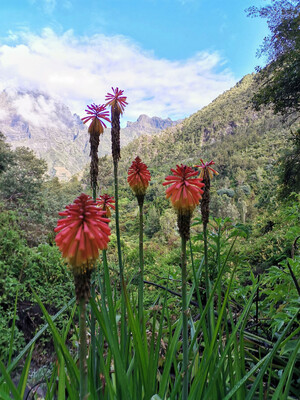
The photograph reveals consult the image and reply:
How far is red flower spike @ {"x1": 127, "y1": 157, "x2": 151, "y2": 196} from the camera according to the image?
177cm

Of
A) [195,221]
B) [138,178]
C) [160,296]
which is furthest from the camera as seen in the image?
[195,221]

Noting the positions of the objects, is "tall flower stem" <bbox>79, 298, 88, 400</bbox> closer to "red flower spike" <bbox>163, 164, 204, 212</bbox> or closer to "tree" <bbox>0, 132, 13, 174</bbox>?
"red flower spike" <bbox>163, 164, 204, 212</bbox>

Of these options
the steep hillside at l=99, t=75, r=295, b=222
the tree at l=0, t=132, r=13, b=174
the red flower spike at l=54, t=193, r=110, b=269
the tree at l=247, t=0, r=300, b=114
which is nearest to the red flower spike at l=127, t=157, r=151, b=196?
the red flower spike at l=54, t=193, r=110, b=269

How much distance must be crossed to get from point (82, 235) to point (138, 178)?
938mm

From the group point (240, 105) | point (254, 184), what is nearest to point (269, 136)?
point (254, 184)

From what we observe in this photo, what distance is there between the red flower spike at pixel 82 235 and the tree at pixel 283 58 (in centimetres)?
1050

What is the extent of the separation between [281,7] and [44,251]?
1289cm

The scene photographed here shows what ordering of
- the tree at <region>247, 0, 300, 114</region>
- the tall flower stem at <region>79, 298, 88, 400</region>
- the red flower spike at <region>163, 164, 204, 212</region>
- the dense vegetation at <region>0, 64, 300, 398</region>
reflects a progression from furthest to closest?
Result: 1. the tree at <region>247, 0, 300, 114</region>
2. the dense vegetation at <region>0, 64, 300, 398</region>
3. the red flower spike at <region>163, 164, 204, 212</region>
4. the tall flower stem at <region>79, 298, 88, 400</region>

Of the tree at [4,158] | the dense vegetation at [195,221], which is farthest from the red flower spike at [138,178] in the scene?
the tree at [4,158]

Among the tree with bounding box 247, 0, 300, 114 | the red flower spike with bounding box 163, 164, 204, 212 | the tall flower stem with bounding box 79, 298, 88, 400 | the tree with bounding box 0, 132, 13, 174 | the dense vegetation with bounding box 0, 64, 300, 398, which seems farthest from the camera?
the tree with bounding box 0, 132, 13, 174

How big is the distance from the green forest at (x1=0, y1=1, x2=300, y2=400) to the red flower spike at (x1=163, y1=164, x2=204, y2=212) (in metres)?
0.06

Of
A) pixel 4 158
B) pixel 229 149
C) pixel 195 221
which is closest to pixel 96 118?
pixel 195 221

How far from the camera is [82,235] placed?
895mm

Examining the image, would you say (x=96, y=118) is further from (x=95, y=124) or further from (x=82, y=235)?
(x=82, y=235)
